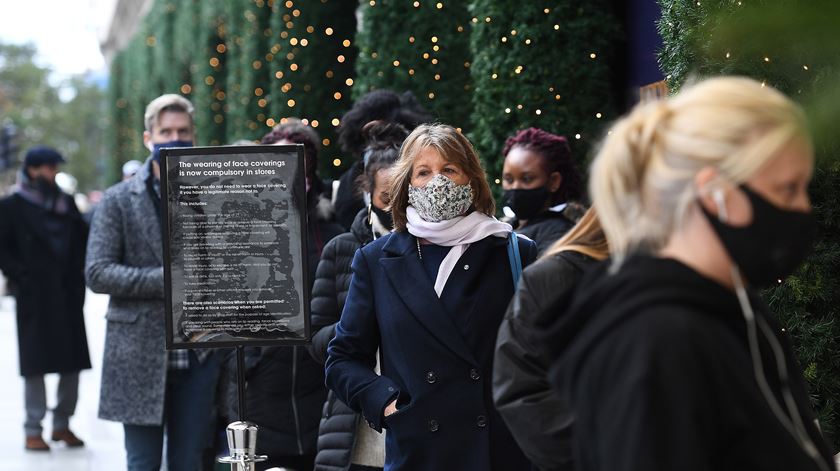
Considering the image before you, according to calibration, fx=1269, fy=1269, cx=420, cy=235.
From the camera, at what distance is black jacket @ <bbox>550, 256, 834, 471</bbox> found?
195 cm

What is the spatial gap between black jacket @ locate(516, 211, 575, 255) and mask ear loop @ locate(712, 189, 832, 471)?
3.59 metres

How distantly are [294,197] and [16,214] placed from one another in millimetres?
6308

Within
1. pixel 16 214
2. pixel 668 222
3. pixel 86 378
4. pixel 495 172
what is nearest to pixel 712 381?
pixel 668 222

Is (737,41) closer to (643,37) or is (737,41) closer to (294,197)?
(294,197)

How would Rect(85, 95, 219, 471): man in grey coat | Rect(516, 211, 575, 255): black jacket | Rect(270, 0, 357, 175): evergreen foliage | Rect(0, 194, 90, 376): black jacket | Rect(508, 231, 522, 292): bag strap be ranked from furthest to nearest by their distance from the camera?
Rect(270, 0, 357, 175): evergreen foliage < Rect(0, 194, 90, 376): black jacket < Rect(85, 95, 219, 471): man in grey coat < Rect(516, 211, 575, 255): black jacket < Rect(508, 231, 522, 292): bag strap

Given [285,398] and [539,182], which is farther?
[539,182]

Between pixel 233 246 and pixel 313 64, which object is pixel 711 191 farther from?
pixel 313 64

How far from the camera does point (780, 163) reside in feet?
6.54

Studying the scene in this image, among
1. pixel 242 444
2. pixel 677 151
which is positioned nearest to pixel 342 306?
pixel 242 444

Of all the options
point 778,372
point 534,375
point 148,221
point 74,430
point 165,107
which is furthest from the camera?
point 74,430

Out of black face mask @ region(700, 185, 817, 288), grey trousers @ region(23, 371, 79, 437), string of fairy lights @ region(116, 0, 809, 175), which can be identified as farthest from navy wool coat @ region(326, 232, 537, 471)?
grey trousers @ region(23, 371, 79, 437)

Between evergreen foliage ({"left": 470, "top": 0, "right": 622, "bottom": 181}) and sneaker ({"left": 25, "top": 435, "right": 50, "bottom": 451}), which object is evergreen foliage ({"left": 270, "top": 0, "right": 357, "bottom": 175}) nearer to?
sneaker ({"left": 25, "top": 435, "right": 50, "bottom": 451})

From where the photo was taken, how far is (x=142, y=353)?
6.34m

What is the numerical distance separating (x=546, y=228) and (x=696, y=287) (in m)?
3.93
